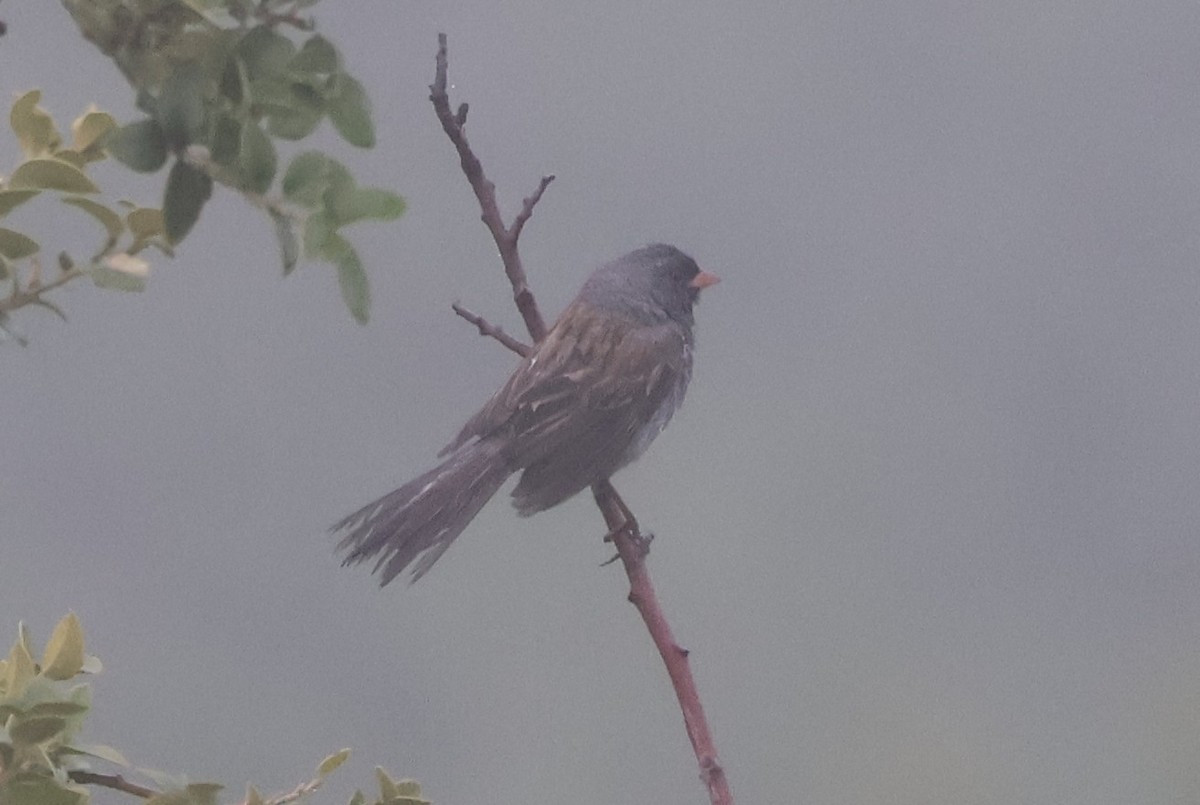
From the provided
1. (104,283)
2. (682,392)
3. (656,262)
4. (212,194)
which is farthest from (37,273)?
(656,262)

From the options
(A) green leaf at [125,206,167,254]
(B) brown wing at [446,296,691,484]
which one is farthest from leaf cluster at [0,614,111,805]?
(B) brown wing at [446,296,691,484]

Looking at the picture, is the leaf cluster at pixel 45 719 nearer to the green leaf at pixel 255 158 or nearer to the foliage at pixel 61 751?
the foliage at pixel 61 751

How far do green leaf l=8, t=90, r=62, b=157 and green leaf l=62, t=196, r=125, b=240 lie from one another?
0.20ft

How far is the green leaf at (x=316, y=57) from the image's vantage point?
66 cm

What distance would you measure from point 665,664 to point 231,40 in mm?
601

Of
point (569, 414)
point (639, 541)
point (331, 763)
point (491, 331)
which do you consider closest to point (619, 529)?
point (639, 541)

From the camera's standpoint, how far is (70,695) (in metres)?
0.82

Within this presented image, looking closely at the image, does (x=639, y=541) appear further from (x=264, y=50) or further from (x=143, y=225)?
(x=264, y=50)

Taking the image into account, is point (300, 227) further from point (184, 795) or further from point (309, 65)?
point (184, 795)

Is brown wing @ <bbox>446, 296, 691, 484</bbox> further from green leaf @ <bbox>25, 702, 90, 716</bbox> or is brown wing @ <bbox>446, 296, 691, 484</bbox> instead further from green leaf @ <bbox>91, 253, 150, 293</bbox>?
green leaf @ <bbox>25, 702, 90, 716</bbox>

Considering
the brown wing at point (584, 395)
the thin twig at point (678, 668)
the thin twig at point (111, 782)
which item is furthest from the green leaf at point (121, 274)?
the brown wing at point (584, 395)

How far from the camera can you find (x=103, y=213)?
2.66 feet

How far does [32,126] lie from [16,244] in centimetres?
12

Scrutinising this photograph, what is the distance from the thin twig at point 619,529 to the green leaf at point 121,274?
297 mm
